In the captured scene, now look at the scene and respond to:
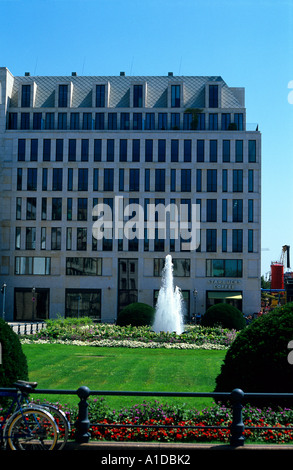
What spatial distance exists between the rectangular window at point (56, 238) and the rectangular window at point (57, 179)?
17.4ft

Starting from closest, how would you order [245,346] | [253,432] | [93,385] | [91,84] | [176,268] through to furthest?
1. [253,432]
2. [245,346]
3. [93,385]
4. [176,268]
5. [91,84]

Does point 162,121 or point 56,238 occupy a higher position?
point 162,121

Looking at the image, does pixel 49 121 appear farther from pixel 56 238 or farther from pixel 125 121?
pixel 56 238

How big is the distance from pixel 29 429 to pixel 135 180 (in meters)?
64.4

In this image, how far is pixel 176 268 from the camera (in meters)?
71.8

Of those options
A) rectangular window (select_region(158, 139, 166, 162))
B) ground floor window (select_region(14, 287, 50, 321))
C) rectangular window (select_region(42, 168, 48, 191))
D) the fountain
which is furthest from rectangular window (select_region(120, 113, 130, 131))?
the fountain

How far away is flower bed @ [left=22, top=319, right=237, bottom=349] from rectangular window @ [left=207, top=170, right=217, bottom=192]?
34890 mm

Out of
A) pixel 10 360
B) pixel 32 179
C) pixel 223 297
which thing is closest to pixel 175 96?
pixel 32 179

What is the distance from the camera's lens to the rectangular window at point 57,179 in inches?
2872

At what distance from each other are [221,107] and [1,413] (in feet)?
220

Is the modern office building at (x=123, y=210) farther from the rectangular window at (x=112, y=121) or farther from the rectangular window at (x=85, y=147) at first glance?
the rectangular window at (x=112, y=121)

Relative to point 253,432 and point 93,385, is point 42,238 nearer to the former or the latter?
point 93,385

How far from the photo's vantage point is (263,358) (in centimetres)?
1217

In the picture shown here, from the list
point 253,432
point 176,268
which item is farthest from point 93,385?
point 176,268
